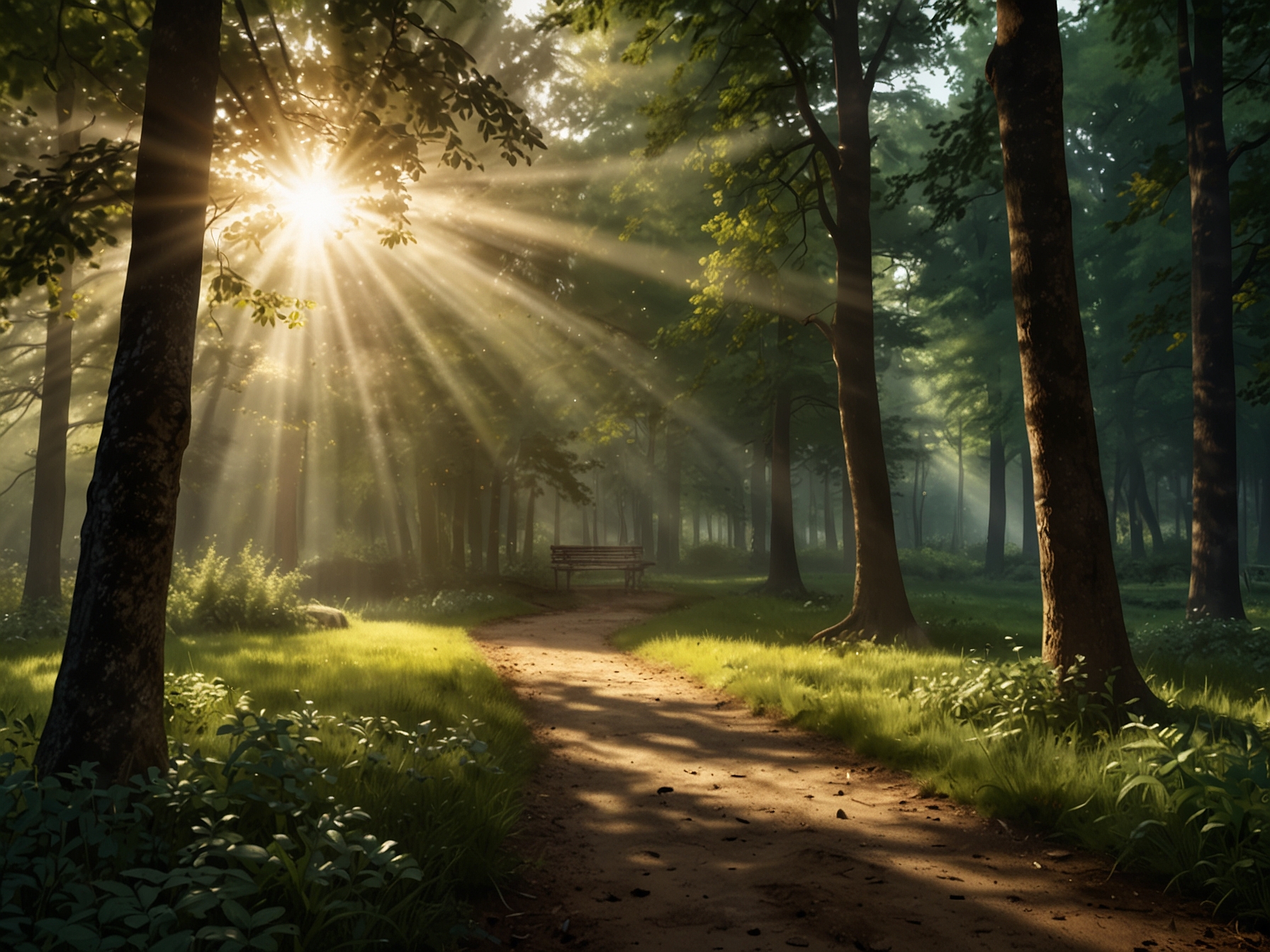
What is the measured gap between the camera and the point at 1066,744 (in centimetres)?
531

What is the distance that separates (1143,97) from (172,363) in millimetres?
33867

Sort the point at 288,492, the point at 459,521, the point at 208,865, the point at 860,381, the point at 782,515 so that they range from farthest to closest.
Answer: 1. the point at 459,521
2. the point at 288,492
3. the point at 782,515
4. the point at 860,381
5. the point at 208,865

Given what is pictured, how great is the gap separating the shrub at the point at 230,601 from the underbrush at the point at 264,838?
755cm

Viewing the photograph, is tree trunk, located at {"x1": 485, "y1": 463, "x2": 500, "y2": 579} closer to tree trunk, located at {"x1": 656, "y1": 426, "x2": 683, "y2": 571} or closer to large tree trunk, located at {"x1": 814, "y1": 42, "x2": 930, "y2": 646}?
tree trunk, located at {"x1": 656, "y1": 426, "x2": 683, "y2": 571}

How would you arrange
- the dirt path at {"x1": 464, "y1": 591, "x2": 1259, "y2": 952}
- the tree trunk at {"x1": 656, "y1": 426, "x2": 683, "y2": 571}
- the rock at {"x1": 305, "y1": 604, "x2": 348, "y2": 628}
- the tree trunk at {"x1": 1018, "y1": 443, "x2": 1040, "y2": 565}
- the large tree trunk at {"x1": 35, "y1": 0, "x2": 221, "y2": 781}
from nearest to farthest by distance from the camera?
the dirt path at {"x1": 464, "y1": 591, "x2": 1259, "y2": 952}, the large tree trunk at {"x1": 35, "y1": 0, "x2": 221, "y2": 781}, the rock at {"x1": 305, "y1": 604, "x2": 348, "y2": 628}, the tree trunk at {"x1": 1018, "y1": 443, "x2": 1040, "y2": 565}, the tree trunk at {"x1": 656, "y1": 426, "x2": 683, "y2": 571}

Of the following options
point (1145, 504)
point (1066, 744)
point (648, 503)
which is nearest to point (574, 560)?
point (648, 503)

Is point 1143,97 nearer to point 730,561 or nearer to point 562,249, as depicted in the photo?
point 562,249

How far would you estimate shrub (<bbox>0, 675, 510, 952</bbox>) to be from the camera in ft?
8.27

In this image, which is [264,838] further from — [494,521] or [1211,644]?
[494,521]

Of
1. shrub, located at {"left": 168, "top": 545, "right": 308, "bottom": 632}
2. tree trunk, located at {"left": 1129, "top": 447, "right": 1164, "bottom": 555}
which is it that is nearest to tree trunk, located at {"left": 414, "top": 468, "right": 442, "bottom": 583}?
shrub, located at {"left": 168, "top": 545, "right": 308, "bottom": 632}

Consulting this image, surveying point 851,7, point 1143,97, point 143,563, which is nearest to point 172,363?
point 143,563

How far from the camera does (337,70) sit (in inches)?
265

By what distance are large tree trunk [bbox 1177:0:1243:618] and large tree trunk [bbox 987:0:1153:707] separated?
8.46 metres

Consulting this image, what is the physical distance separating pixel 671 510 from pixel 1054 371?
32.5 metres
